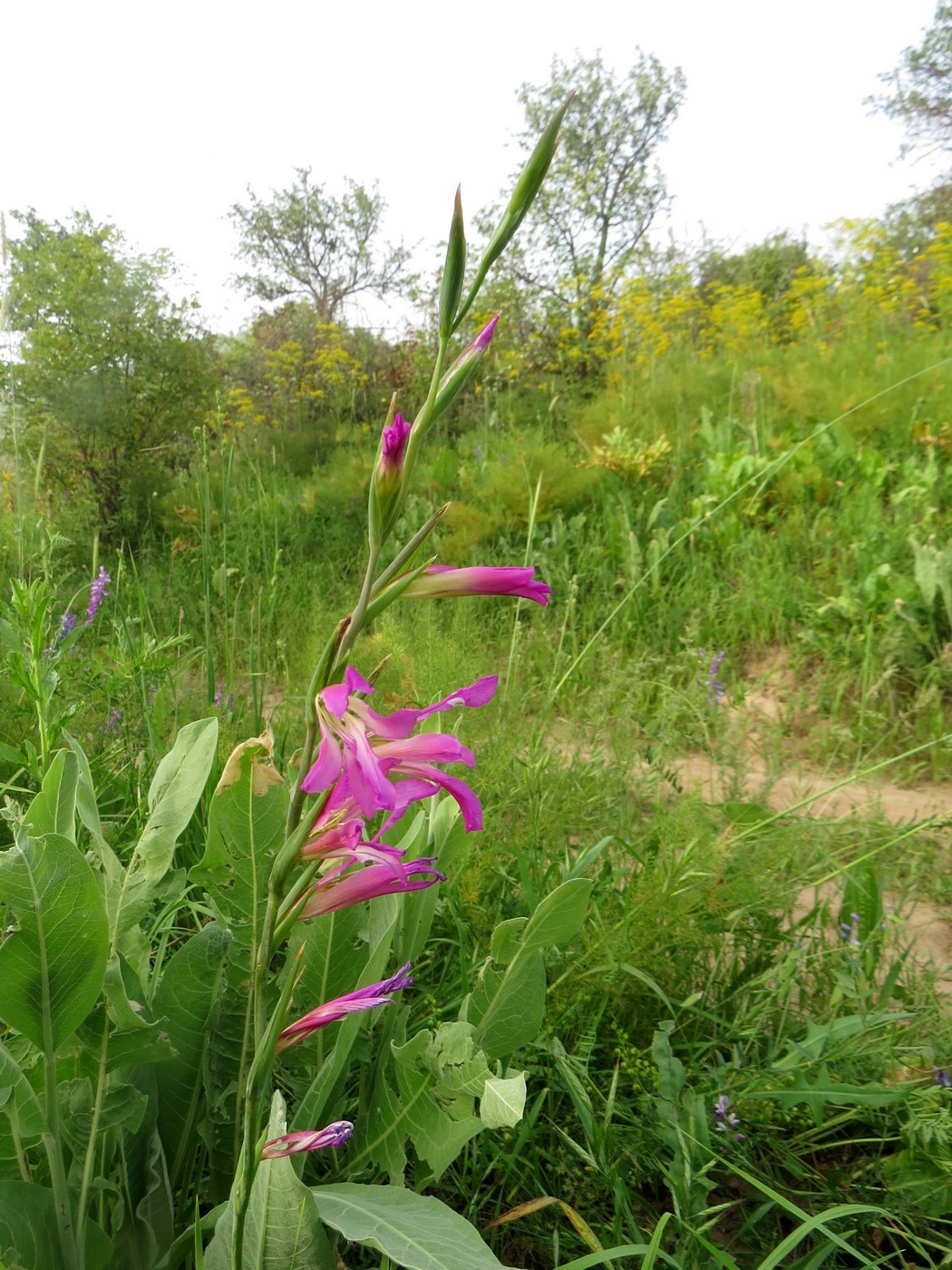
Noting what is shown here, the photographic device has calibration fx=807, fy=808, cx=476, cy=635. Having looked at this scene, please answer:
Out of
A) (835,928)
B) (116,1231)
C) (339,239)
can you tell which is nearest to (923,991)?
(835,928)

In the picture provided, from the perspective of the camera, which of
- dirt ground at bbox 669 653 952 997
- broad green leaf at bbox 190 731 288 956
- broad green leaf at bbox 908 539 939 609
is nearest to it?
broad green leaf at bbox 190 731 288 956

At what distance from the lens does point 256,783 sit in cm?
90

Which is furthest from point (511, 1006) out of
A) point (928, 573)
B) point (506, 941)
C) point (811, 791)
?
point (928, 573)

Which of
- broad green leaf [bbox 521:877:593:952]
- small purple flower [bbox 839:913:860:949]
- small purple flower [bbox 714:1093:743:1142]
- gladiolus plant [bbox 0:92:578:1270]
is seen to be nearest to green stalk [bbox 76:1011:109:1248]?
gladiolus plant [bbox 0:92:578:1270]

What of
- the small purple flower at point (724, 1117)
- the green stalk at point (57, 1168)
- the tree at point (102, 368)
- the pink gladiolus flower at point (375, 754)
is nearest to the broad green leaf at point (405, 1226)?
the green stalk at point (57, 1168)

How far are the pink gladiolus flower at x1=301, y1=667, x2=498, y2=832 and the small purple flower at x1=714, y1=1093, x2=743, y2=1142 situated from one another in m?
0.78

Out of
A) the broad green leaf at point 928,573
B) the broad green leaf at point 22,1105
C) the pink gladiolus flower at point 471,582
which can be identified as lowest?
the broad green leaf at point 22,1105

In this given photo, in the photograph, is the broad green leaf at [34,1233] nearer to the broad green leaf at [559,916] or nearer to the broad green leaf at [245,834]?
the broad green leaf at [245,834]

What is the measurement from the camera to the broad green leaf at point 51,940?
77 cm

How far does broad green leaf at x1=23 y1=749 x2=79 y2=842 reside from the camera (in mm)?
976

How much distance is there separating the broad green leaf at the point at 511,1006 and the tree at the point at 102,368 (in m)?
5.25

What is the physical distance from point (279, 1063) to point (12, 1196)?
0.41 m

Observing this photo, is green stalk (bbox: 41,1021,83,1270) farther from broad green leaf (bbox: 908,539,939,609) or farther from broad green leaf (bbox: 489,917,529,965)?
broad green leaf (bbox: 908,539,939,609)

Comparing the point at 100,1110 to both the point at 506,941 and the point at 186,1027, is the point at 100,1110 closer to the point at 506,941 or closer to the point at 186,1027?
the point at 186,1027
